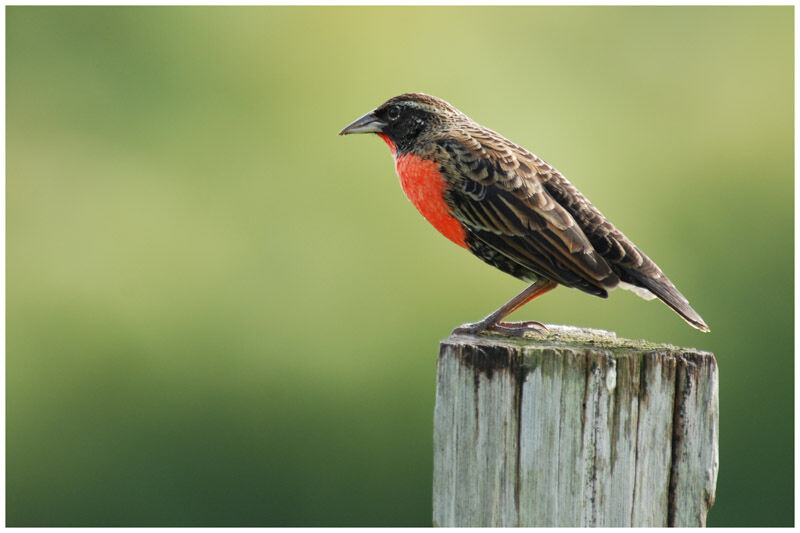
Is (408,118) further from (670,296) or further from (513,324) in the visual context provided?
(670,296)

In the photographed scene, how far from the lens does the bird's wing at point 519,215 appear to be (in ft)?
15.4

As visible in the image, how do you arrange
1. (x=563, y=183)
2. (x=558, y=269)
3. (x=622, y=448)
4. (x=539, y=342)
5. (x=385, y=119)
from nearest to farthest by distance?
(x=622, y=448) → (x=539, y=342) → (x=558, y=269) → (x=563, y=183) → (x=385, y=119)

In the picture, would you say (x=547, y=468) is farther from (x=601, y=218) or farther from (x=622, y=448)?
(x=601, y=218)

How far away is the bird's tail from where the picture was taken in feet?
15.1

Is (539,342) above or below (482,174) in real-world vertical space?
below

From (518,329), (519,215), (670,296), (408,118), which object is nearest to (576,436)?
(518,329)

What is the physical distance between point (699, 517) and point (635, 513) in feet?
0.97

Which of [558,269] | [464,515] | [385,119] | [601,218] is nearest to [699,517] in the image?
[464,515]

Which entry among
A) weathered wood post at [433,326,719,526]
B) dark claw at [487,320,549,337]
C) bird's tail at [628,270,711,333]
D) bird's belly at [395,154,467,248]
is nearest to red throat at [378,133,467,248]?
bird's belly at [395,154,467,248]

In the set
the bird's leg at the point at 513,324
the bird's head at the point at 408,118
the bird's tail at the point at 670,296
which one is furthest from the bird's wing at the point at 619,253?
the bird's head at the point at 408,118

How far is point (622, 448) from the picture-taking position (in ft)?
11.3

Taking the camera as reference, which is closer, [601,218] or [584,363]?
[584,363]

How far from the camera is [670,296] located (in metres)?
4.73

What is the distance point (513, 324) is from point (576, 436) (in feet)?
4.47
